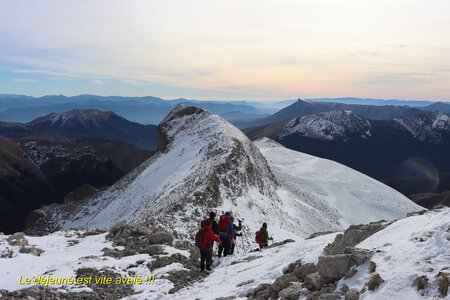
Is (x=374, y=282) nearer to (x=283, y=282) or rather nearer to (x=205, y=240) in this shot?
(x=283, y=282)

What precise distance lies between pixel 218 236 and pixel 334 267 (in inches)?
407

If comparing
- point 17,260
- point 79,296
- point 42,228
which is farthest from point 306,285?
point 42,228

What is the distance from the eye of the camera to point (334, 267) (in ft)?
35.4

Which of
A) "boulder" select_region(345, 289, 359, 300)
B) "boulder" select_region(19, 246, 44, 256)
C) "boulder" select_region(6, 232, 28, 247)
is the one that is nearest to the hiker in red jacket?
"boulder" select_region(19, 246, 44, 256)

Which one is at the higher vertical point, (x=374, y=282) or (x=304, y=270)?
(x=374, y=282)

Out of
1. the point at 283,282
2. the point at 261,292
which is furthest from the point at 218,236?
the point at 283,282

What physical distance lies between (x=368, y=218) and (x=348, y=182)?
1491 cm

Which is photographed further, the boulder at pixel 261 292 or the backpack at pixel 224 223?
the backpack at pixel 224 223

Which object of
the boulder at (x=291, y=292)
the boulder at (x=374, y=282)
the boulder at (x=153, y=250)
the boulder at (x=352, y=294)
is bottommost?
the boulder at (x=153, y=250)

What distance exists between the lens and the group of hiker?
17.4 m

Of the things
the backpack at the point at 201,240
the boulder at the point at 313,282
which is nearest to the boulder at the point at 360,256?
the boulder at the point at 313,282

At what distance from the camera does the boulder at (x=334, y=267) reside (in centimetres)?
1071

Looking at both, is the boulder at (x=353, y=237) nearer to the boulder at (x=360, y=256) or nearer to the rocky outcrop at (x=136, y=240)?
the boulder at (x=360, y=256)

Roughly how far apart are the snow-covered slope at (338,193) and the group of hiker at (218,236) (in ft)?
99.7
